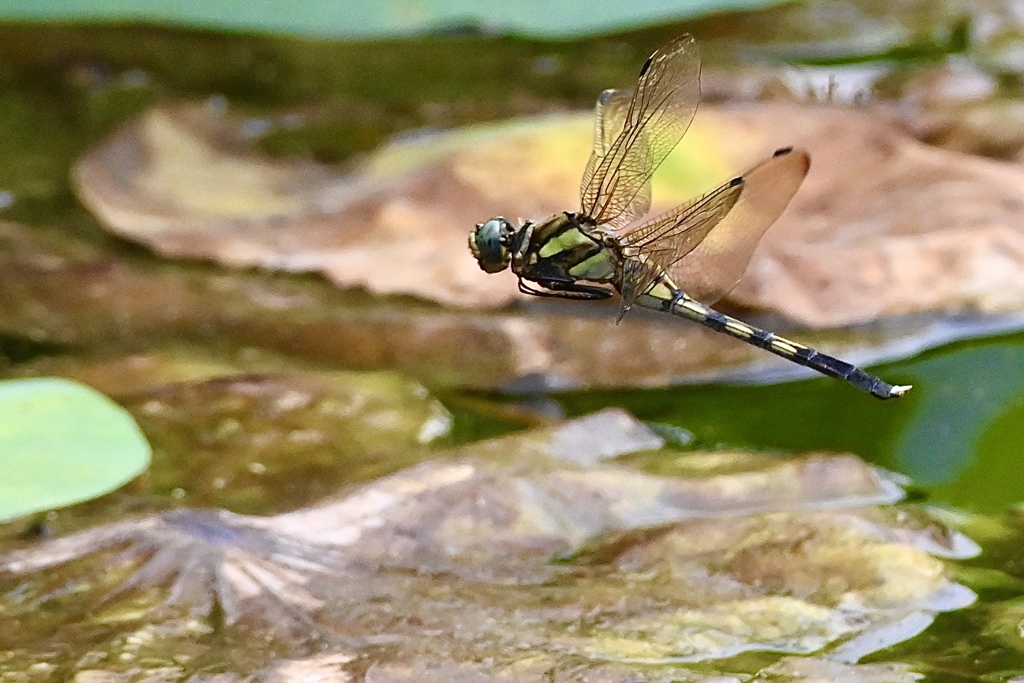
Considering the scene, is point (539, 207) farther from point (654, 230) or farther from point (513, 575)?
point (513, 575)

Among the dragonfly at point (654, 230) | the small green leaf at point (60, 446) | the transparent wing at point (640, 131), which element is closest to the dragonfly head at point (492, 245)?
the dragonfly at point (654, 230)

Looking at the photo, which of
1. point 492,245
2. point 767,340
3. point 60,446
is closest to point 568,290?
point 492,245

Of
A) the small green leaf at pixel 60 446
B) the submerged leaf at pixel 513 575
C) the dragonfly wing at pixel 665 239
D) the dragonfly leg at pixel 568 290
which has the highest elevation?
the dragonfly wing at pixel 665 239

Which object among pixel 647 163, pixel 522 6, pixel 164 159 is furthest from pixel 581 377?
pixel 522 6

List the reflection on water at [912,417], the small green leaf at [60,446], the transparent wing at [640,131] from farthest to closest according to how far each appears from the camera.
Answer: the transparent wing at [640,131], the reflection on water at [912,417], the small green leaf at [60,446]

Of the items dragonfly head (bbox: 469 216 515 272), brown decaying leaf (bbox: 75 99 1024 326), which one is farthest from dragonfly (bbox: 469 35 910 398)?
brown decaying leaf (bbox: 75 99 1024 326)

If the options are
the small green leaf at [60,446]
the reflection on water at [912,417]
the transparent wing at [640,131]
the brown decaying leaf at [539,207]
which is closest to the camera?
the small green leaf at [60,446]

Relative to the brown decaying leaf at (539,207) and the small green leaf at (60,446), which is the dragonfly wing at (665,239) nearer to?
the brown decaying leaf at (539,207)

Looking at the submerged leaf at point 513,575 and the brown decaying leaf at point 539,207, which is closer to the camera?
the submerged leaf at point 513,575

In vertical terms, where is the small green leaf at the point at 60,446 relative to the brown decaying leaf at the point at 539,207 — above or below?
below

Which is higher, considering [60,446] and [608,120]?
[608,120]
